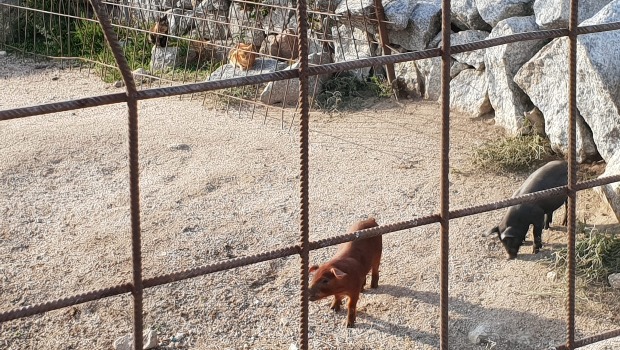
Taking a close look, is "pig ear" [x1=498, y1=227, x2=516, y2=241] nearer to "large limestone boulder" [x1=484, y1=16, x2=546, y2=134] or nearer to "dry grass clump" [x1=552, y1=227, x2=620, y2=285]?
"dry grass clump" [x1=552, y1=227, x2=620, y2=285]

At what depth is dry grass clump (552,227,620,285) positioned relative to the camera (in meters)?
5.53

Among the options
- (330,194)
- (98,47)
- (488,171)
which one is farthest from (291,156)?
(98,47)

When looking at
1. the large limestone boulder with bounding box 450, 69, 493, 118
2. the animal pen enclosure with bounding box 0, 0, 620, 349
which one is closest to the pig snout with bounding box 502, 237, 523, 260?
the animal pen enclosure with bounding box 0, 0, 620, 349

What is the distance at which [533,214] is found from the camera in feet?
19.5

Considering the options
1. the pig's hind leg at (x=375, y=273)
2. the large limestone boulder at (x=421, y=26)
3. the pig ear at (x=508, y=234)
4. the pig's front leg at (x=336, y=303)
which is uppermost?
the large limestone boulder at (x=421, y=26)

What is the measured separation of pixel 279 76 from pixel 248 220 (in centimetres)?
350

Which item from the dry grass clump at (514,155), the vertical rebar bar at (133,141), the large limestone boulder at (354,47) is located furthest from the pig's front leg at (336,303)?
the large limestone boulder at (354,47)

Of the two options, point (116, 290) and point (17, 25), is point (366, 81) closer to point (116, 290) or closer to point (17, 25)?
point (17, 25)

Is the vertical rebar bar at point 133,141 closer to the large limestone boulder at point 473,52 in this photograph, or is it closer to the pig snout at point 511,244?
the pig snout at point 511,244

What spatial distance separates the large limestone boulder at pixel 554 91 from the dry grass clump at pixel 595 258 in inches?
49.8

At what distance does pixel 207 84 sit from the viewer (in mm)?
2807

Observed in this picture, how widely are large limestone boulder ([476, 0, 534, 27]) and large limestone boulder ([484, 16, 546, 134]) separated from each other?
14 cm

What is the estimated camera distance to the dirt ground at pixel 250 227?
5152 millimetres

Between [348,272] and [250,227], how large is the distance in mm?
1325
